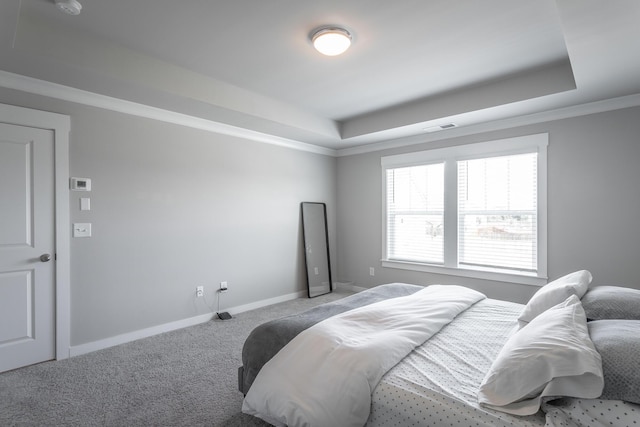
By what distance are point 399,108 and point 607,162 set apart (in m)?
2.26

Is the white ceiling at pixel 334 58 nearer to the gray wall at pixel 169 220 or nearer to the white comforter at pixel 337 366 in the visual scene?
the gray wall at pixel 169 220

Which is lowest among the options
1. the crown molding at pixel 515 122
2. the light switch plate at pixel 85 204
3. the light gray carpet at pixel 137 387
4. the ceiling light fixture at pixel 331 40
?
the light gray carpet at pixel 137 387

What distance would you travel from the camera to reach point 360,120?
4.66m

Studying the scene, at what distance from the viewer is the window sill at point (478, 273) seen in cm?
381

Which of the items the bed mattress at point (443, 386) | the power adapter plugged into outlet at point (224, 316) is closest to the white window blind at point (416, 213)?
the power adapter plugged into outlet at point (224, 316)

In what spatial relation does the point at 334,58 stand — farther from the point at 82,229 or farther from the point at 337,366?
the point at 82,229

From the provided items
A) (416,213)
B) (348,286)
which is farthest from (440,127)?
(348,286)

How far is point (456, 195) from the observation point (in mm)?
4414

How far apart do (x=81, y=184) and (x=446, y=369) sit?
11.0 ft

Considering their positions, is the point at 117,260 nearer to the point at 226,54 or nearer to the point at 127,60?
the point at 127,60

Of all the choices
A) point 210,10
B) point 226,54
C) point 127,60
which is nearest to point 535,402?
point 210,10

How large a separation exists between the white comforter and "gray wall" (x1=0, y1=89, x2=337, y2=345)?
2.26 m

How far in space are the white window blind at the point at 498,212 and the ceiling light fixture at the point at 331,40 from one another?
2580 mm

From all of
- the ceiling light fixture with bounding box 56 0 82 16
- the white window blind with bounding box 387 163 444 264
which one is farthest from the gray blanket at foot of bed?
the white window blind with bounding box 387 163 444 264
